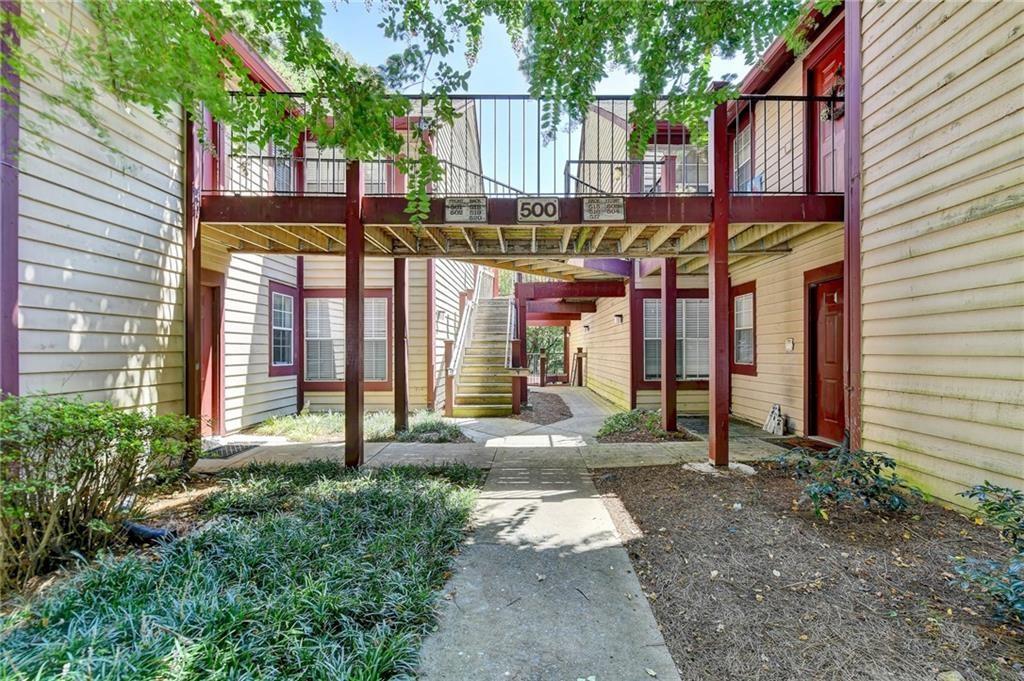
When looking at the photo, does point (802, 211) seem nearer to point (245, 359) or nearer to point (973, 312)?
point (973, 312)

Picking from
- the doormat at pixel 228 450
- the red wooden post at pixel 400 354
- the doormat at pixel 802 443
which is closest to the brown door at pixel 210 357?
the doormat at pixel 228 450

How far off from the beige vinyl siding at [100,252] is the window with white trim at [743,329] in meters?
8.66

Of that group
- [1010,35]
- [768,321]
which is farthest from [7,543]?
[768,321]

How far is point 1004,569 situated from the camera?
230 centimetres

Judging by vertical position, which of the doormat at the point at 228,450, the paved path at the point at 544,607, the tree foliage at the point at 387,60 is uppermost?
the tree foliage at the point at 387,60

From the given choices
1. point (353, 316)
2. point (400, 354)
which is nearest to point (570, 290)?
point (400, 354)

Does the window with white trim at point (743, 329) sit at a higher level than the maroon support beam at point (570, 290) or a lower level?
lower

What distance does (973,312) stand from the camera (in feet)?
10.8

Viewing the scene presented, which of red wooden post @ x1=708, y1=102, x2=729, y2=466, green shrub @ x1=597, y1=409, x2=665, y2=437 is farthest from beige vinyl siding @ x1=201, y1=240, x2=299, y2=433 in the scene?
red wooden post @ x1=708, y1=102, x2=729, y2=466

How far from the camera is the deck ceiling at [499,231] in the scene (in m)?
5.04

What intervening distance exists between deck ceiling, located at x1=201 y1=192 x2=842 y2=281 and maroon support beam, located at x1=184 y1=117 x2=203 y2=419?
0.46 ft

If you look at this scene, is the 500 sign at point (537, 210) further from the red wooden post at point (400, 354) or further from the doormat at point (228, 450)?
the doormat at point (228, 450)

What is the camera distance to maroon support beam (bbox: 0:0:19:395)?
3102 millimetres

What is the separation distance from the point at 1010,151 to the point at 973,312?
1121 millimetres
